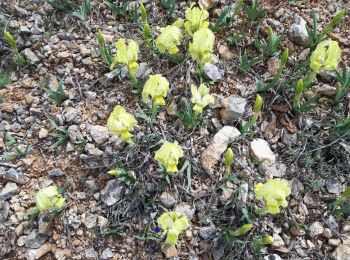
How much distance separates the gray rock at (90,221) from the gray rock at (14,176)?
20.4 inches

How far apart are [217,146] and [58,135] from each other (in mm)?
1096

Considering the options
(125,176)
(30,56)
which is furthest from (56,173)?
(30,56)

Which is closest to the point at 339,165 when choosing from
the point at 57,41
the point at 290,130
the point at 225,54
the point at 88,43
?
the point at 290,130

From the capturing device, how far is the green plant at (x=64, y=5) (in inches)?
126

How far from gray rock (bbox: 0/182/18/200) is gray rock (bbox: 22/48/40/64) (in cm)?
99

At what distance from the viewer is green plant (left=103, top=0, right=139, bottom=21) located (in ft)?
10.3

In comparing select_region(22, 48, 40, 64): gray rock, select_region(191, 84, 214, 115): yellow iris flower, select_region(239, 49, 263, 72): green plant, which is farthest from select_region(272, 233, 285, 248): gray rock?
select_region(22, 48, 40, 64): gray rock

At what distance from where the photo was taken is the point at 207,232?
2.48 m

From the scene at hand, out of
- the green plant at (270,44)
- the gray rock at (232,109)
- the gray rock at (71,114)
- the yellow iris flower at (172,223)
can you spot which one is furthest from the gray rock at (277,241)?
the gray rock at (71,114)

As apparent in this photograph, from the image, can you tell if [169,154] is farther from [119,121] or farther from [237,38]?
[237,38]

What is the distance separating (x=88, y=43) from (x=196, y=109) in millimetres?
1145

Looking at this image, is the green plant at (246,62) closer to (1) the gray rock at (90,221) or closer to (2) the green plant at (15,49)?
(1) the gray rock at (90,221)

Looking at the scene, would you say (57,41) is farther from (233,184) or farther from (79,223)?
(233,184)

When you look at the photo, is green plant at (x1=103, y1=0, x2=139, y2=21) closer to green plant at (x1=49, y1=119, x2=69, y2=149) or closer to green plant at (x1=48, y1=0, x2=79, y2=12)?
green plant at (x1=48, y1=0, x2=79, y2=12)
